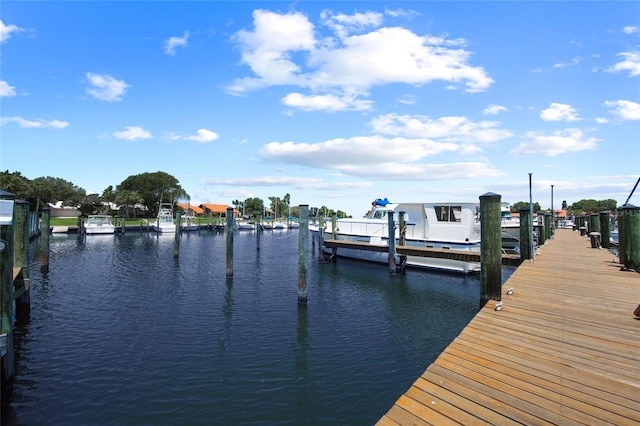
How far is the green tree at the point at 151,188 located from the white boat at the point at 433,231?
76.9 metres

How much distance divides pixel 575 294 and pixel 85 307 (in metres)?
16.4

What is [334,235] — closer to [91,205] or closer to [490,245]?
[490,245]

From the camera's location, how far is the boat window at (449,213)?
894 inches

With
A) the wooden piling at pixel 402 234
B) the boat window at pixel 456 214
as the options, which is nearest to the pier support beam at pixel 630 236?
the boat window at pixel 456 214

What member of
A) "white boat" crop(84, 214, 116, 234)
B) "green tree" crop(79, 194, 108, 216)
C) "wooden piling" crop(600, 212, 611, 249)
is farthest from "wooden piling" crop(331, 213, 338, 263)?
"green tree" crop(79, 194, 108, 216)

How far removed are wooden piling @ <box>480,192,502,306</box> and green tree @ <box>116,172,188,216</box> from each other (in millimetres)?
92472

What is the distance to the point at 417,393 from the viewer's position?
410 cm

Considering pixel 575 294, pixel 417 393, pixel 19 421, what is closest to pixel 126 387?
pixel 19 421

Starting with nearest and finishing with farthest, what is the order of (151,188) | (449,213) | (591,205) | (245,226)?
(449,213) → (245,226) → (151,188) → (591,205)

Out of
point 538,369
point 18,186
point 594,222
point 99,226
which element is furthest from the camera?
point 18,186

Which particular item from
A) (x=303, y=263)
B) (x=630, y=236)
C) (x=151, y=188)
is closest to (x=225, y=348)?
(x=303, y=263)

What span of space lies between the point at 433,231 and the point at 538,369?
19.4m

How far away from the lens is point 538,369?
15.0ft

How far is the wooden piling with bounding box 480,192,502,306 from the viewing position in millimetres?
8008
